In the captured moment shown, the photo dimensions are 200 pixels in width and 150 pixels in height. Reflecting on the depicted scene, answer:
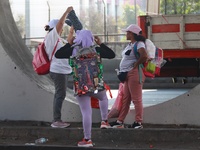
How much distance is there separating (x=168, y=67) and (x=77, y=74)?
8.57 m

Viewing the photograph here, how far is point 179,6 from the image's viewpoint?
1670 cm

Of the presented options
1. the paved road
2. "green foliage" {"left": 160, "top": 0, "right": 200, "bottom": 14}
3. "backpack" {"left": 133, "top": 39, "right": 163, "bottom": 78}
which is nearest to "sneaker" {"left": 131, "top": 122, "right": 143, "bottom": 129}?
"backpack" {"left": 133, "top": 39, "right": 163, "bottom": 78}

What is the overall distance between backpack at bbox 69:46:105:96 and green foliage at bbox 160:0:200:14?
7862mm

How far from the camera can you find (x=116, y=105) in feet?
28.6

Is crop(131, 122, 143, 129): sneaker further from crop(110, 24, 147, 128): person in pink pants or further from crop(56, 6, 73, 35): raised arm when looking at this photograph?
crop(56, 6, 73, 35): raised arm

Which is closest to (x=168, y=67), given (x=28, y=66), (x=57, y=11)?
(x=28, y=66)

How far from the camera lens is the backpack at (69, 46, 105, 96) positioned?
24.5 feet

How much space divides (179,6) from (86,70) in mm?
9692

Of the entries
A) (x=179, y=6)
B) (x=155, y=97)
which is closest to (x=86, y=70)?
(x=155, y=97)

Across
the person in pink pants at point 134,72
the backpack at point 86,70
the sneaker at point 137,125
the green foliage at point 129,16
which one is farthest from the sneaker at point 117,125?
the green foliage at point 129,16

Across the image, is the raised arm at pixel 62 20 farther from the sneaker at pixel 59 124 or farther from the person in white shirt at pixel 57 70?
the sneaker at pixel 59 124

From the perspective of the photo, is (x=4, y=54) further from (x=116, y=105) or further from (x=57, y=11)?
(x=57, y=11)

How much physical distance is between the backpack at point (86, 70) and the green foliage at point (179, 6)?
7.86 m

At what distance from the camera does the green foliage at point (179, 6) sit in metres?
15.4
